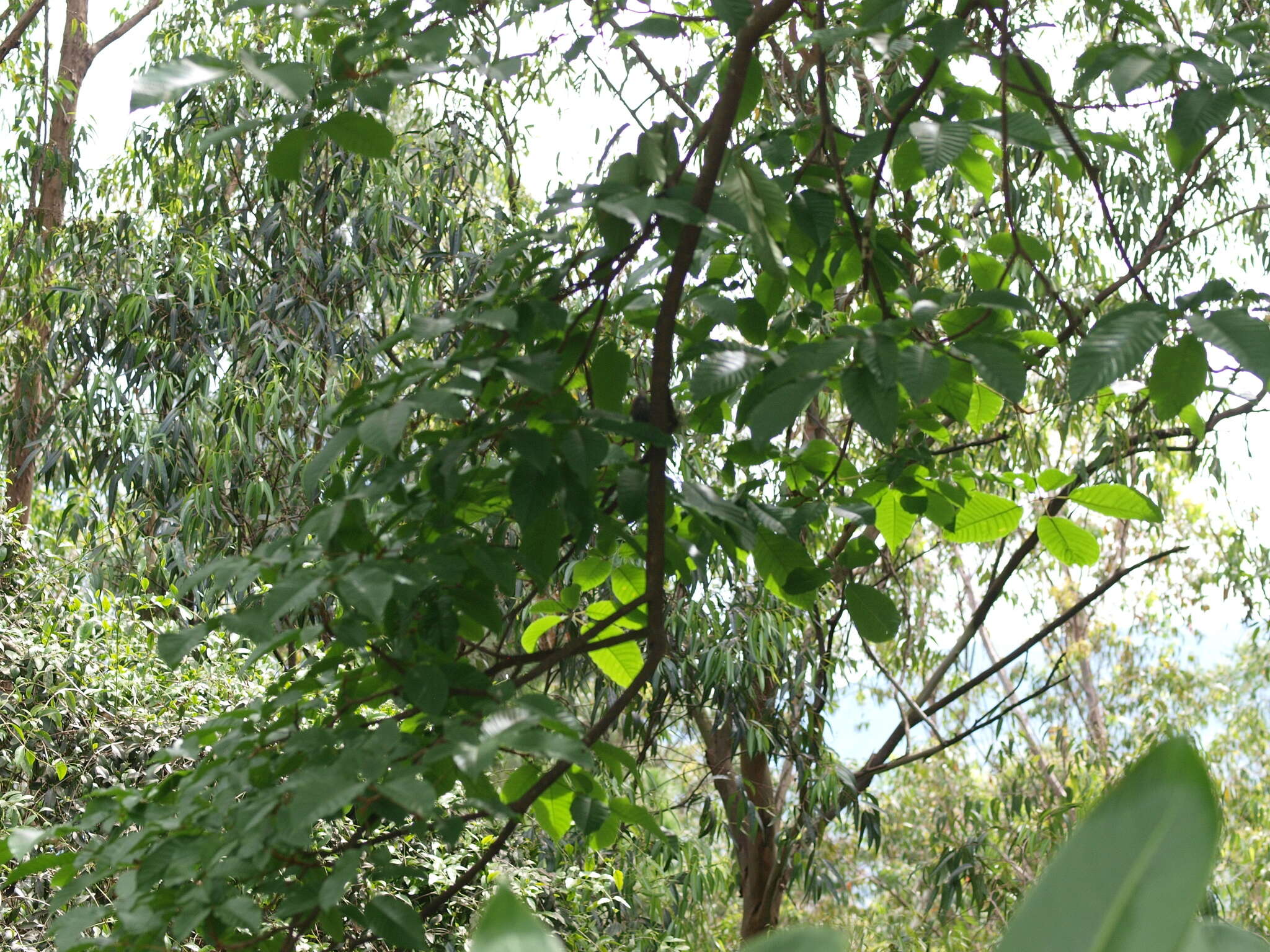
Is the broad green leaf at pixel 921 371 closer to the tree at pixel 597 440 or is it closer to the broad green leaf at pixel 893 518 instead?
the tree at pixel 597 440

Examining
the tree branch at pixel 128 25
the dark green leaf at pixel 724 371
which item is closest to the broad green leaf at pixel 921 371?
the dark green leaf at pixel 724 371

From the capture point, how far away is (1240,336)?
718 mm

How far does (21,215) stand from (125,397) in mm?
3017

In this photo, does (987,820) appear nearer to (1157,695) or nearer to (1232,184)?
A: (1232,184)

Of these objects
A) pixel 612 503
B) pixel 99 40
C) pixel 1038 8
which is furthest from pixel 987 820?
pixel 99 40

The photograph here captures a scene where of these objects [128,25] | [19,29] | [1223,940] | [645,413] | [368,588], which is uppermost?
[128,25]

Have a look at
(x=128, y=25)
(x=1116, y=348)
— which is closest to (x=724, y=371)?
(x=1116, y=348)

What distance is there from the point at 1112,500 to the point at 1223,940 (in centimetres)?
95

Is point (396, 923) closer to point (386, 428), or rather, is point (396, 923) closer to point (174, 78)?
point (386, 428)

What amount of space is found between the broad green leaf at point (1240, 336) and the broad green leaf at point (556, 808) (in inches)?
23.1

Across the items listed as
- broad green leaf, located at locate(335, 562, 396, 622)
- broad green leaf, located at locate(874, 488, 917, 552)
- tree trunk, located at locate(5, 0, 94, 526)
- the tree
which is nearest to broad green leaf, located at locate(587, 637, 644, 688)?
the tree

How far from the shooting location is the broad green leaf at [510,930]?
7.1 inches

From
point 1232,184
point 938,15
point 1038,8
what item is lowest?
point 938,15

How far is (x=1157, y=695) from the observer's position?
7.85 metres
